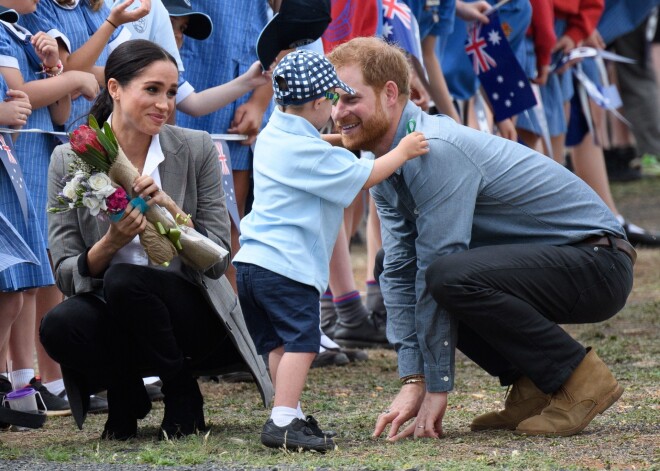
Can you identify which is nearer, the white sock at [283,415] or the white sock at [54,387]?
the white sock at [283,415]

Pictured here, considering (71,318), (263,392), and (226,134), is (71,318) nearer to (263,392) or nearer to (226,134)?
(263,392)

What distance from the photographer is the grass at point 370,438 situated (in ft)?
11.9

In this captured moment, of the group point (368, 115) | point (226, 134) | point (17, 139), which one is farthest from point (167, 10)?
point (368, 115)

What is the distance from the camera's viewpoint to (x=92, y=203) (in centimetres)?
384

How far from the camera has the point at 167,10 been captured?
5340 millimetres

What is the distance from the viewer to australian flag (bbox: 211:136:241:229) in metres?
5.30

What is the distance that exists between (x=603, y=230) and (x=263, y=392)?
4.05 ft

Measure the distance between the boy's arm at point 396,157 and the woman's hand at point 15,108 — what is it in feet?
4.71

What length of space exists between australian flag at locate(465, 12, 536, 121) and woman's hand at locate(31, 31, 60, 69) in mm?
3028

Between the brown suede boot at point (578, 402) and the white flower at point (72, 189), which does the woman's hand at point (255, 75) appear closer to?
the white flower at point (72, 189)

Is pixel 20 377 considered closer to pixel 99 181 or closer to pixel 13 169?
pixel 13 169

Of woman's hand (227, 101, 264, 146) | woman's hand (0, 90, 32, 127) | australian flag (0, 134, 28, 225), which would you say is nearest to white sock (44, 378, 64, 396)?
australian flag (0, 134, 28, 225)

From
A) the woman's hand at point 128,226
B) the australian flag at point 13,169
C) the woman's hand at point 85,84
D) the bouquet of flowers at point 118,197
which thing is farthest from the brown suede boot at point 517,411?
the woman's hand at point 85,84

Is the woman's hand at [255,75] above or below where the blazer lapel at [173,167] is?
above
